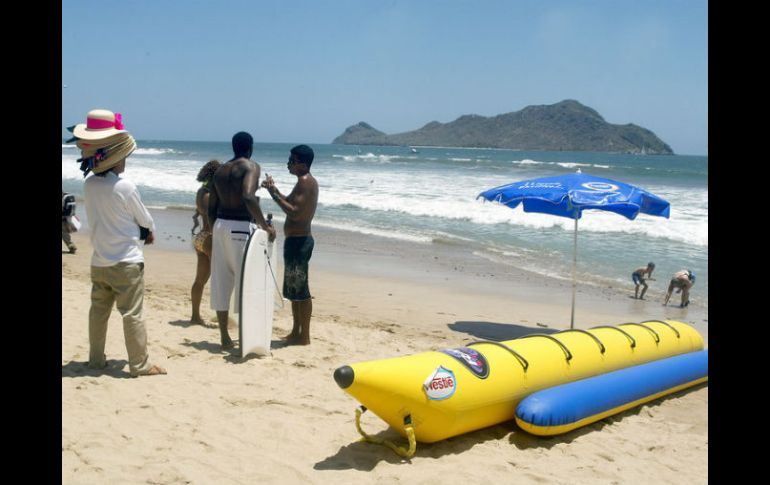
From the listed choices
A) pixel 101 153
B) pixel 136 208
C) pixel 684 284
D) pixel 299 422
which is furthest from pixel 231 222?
pixel 684 284

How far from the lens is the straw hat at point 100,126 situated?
4828 mm

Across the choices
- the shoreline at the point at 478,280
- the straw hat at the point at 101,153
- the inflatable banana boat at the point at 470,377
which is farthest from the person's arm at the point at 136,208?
the shoreline at the point at 478,280

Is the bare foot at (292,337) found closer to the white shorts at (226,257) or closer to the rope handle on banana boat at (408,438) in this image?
the white shorts at (226,257)

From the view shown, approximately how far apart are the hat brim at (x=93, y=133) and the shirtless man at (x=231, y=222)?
1.13 meters

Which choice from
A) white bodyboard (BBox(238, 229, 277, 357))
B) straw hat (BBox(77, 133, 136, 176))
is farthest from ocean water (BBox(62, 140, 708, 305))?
straw hat (BBox(77, 133, 136, 176))

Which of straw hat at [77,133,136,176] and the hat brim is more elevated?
the hat brim

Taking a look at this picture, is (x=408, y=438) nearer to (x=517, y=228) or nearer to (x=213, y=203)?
(x=213, y=203)

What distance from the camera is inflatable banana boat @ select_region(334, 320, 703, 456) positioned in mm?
4160

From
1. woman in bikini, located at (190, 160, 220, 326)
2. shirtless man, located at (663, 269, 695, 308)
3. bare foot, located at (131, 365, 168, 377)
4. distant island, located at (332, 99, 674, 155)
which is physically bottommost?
bare foot, located at (131, 365, 168, 377)

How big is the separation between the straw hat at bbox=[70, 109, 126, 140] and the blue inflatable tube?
337cm

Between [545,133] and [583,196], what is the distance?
114980 mm

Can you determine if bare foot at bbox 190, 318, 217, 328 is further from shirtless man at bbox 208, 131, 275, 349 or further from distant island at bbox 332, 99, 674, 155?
distant island at bbox 332, 99, 674, 155

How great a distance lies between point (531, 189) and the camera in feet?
24.6

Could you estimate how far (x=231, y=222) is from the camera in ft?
19.3
